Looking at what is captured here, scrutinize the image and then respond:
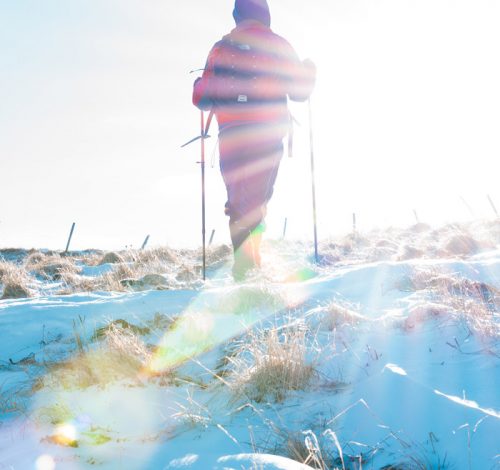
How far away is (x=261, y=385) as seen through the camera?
197 cm

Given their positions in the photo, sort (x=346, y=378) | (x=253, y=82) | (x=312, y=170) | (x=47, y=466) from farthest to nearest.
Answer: (x=312, y=170)
(x=253, y=82)
(x=346, y=378)
(x=47, y=466)

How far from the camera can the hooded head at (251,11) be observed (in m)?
5.29

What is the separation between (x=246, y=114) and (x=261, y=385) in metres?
3.60

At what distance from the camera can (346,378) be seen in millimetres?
1985

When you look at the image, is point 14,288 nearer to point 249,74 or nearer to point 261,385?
point 249,74

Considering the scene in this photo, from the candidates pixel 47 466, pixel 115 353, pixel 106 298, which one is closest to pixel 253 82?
pixel 106 298

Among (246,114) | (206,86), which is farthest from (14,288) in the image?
(246,114)

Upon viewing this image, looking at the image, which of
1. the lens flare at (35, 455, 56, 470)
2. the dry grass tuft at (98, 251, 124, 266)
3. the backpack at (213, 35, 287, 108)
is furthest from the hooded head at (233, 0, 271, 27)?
the dry grass tuft at (98, 251, 124, 266)

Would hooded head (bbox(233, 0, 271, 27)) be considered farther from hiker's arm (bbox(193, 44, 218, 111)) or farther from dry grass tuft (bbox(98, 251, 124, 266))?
dry grass tuft (bbox(98, 251, 124, 266))

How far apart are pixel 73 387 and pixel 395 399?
1390 mm

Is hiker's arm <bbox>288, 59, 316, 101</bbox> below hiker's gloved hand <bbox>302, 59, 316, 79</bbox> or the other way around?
below

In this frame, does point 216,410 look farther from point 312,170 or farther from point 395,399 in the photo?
point 312,170

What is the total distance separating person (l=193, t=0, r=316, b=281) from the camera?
4992 mm

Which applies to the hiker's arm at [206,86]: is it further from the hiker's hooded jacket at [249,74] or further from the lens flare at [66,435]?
the lens flare at [66,435]
